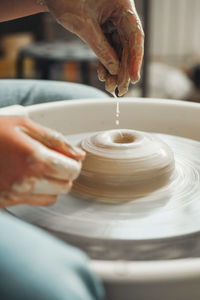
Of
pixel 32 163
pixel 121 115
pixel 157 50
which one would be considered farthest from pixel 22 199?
pixel 157 50

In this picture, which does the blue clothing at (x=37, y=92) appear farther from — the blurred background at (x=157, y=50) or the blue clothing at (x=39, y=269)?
the blurred background at (x=157, y=50)

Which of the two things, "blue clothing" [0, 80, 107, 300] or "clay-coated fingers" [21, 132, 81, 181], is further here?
"clay-coated fingers" [21, 132, 81, 181]

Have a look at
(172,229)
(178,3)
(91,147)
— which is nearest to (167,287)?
(172,229)

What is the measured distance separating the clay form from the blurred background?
2.12 metres

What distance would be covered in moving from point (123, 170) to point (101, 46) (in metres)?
0.32

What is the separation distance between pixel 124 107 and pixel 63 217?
57 cm

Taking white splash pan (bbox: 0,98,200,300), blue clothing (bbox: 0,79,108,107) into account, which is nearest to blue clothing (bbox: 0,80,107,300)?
white splash pan (bbox: 0,98,200,300)

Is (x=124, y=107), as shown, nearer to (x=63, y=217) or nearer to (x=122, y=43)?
(x=122, y=43)

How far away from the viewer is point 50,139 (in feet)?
2.03

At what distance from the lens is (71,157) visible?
63 cm

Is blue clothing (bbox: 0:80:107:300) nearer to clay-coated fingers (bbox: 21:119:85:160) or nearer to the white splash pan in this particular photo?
clay-coated fingers (bbox: 21:119:85:160)

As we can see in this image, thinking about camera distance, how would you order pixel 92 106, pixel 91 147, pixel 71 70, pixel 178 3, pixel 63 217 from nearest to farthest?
pixel 63 217, pixel 91 147, pixel 92 106, pixel 71 70, pixel 178 3

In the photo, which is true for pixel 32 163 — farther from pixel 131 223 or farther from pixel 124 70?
pixel 124 70

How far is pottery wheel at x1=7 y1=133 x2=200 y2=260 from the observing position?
708 mm
